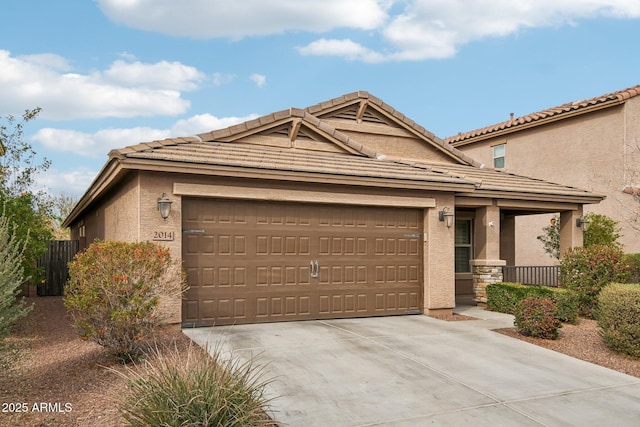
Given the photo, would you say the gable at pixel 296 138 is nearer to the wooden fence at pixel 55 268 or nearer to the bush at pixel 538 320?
the bush at pixel 538 320

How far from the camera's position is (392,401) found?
649cm

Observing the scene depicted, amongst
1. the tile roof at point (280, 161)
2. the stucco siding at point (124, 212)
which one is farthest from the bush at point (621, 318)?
the stucco siding at point (124, 212)

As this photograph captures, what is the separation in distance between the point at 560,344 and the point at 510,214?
8783 mm

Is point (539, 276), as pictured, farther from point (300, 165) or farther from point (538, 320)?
point (300, 165)

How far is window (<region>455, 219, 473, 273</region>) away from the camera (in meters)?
16.8

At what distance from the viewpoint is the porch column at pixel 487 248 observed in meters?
14.0

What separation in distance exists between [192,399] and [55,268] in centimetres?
1639

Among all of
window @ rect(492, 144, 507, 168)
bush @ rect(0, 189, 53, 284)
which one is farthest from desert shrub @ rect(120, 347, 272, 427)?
window @ rect(492, 144, 507, 168)

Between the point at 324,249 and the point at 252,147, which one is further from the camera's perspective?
the point at 252,147

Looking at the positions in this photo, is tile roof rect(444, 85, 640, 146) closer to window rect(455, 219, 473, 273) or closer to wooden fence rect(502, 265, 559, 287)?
wooden fence rect(502, 265, 559, 287)

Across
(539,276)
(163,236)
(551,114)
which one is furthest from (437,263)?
(551,114)

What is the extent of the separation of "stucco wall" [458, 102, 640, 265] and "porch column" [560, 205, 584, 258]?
4.25 meters

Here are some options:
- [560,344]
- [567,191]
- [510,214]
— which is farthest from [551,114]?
[560,344]

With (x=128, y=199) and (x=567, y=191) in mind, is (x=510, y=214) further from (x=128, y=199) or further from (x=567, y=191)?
(x=128, y=199)
